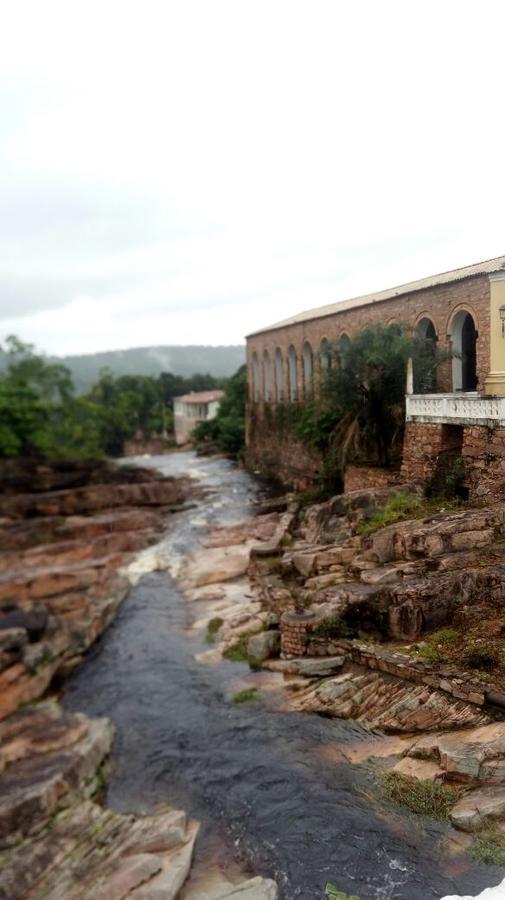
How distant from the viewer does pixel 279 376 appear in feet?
95.8

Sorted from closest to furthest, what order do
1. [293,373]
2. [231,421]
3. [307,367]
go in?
1. [307,367]
2. [293,373]
3. [231,421]

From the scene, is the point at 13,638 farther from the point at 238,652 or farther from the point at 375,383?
the point at 375,383

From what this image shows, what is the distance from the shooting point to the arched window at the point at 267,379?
99.6 ft

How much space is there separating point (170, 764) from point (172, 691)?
198 centimetres

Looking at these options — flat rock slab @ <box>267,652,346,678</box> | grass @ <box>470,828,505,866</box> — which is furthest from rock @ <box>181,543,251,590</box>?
grass @ <box>470,828,505,866</box>

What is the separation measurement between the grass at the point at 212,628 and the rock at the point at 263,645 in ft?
4.68

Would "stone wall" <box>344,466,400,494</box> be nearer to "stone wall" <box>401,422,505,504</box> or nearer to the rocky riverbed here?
"stone wall" <box>401,422,505,504</box>

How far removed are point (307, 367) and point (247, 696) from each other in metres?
17.8

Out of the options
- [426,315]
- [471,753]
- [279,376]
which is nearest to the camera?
[471,753]

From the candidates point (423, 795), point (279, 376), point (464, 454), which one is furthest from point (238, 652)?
point (279, 376)

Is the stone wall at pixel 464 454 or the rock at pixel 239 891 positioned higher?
the stone wall at pixel 464 454

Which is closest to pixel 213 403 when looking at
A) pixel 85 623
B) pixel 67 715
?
pixel 85 623

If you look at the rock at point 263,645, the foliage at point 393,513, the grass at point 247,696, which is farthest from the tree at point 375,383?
the grass at point 247,696

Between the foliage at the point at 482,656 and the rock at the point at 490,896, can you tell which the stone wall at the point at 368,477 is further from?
the rock at the point at 490,896
